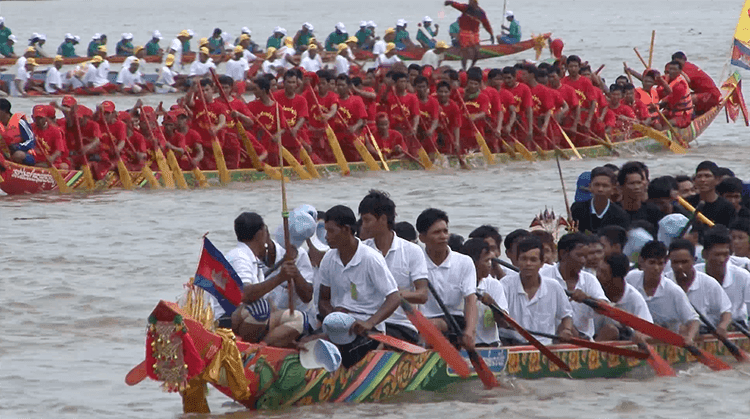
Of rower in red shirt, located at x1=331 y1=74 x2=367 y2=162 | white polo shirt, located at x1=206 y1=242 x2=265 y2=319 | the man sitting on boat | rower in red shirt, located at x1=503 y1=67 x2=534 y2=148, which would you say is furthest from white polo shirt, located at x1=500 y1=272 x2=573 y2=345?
rower in red shirt, located at x1=503 y1=67 x2=534 y2=148

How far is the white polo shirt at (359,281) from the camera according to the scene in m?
6.59

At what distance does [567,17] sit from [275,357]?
5170cm

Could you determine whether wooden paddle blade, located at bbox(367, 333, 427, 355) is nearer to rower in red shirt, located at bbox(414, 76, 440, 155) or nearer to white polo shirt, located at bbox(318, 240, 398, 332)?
white polo shirt, located at bbox(318, 240, 398, 332)

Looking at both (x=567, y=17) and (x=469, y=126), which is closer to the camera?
(x=469, y=126)

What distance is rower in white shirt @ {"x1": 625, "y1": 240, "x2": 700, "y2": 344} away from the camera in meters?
7.62

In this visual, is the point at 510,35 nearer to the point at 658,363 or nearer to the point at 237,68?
the point at 237,68

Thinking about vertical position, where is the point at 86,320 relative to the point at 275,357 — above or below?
below

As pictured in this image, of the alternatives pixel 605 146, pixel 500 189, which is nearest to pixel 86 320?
pixel 500 189

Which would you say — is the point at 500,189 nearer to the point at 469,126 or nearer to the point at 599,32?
the point at 469,126

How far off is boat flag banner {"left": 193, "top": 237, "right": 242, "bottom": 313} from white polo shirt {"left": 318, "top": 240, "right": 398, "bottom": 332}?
512 millimetres

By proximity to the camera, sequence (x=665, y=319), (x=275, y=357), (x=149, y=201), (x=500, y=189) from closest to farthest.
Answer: (x=275, y=357), (x=665, y=319), (x=149, y=201), (x=500, y=189)

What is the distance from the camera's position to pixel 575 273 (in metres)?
7.48

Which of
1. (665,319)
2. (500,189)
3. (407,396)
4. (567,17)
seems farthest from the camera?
(567,17)

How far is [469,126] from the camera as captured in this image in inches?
643
